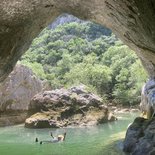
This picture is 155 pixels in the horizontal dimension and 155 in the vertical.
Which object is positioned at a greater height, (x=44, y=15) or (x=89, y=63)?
(x=89, y=63)

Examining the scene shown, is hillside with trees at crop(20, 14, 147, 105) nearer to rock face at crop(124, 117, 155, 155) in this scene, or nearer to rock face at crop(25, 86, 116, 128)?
rock face at crop(25, 86, 116, 128)

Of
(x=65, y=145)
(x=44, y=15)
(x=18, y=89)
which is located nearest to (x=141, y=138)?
(x=65, y=145)

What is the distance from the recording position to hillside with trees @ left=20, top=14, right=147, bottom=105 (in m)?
48.8

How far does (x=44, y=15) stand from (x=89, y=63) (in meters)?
52.1

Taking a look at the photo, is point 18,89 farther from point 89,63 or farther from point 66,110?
point 89,63

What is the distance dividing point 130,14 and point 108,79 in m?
46.4

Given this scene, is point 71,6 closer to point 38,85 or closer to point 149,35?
point 149,35

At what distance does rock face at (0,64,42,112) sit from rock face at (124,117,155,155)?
20.7m

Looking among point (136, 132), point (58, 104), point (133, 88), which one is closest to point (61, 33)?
point (133, 88)

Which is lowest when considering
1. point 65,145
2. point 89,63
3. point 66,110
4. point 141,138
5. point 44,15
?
point 65,145

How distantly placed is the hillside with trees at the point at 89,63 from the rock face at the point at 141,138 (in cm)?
2914

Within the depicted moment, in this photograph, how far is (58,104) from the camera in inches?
1277

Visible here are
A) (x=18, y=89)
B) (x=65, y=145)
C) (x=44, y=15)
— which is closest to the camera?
(x=44, y=15)

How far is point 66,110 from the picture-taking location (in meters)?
31.8
